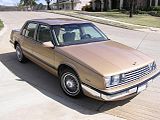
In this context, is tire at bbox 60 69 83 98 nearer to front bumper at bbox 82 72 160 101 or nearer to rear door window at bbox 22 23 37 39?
front bumper at bbox 82 72 160 101

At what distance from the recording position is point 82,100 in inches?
214

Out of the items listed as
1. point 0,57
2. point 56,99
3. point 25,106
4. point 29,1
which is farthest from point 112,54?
point 29,1

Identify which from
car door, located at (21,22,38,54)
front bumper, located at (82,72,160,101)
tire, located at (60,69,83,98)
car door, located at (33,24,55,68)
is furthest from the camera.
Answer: car door, located at (21,22,38,54)

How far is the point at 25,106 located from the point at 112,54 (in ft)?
6.71

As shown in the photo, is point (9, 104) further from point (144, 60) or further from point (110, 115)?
point (144, 60)

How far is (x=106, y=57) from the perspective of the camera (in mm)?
5281

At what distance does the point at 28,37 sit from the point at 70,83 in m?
2.51

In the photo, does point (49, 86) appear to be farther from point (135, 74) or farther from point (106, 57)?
point (135, 74)

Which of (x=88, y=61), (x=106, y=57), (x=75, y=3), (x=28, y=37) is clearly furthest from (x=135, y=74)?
(x=75, y=3)

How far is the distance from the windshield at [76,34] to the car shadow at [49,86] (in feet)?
3.63

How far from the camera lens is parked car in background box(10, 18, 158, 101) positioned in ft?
15.5

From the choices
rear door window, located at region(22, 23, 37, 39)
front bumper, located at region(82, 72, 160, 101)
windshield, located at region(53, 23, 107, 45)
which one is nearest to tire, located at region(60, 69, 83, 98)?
front bumper, located at region(82, 72, 160, 101)

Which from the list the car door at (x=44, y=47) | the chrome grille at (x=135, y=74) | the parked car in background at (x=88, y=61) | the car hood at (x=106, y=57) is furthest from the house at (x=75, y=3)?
the chrome grille at (x=135, y=74)

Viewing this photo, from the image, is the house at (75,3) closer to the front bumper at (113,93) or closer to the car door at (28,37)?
the car door at (28,37)
